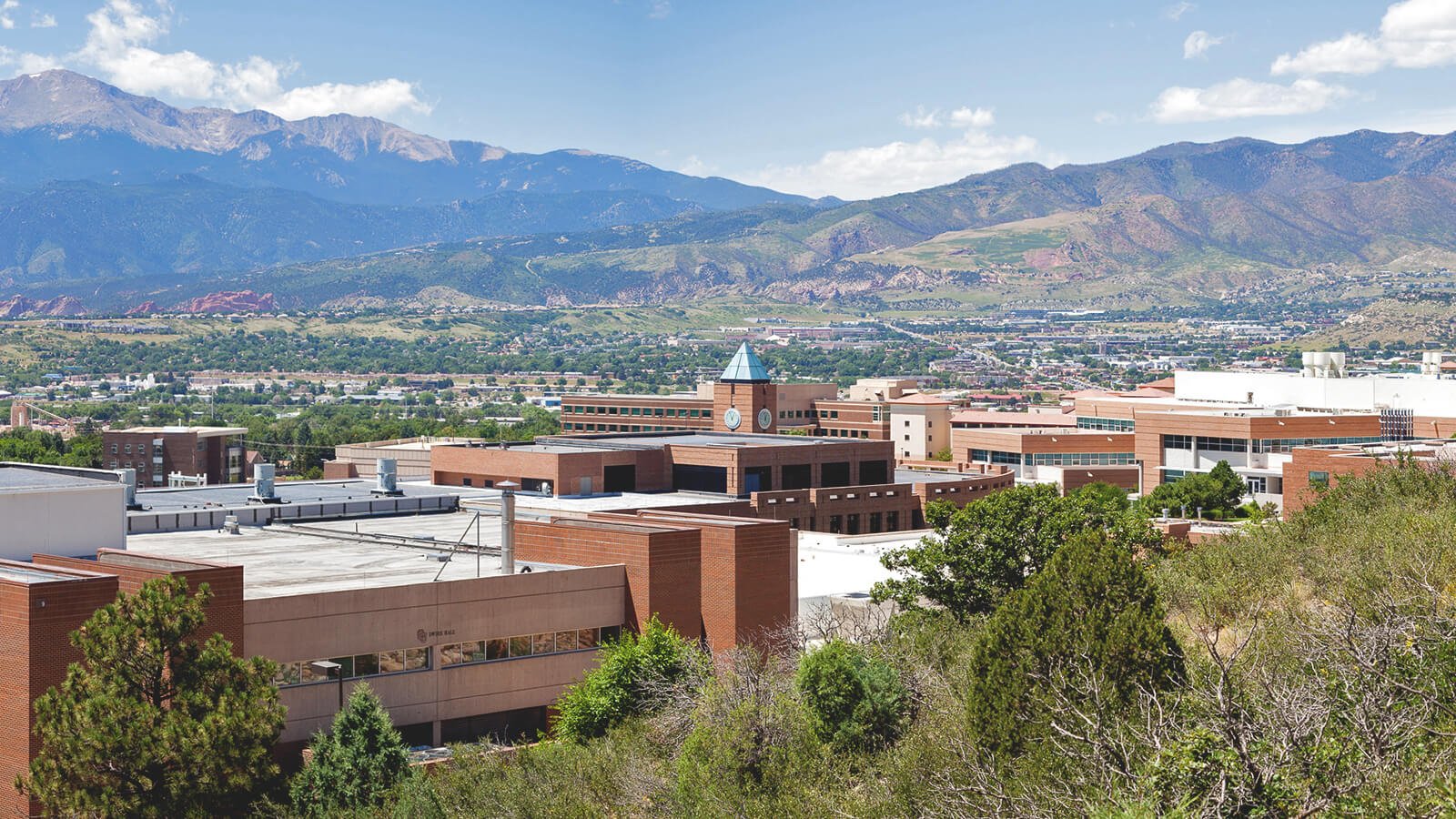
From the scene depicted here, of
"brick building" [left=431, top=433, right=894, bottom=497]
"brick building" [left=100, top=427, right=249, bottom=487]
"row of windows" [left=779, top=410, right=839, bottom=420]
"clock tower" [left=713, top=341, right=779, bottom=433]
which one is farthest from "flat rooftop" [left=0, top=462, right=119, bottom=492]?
"row of windows" [left=779, top=410, right=839, bottom=420]

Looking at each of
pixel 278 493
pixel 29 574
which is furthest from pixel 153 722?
pixel 278 493

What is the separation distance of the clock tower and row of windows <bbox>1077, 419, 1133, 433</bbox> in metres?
42.2

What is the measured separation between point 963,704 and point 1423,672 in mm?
10433

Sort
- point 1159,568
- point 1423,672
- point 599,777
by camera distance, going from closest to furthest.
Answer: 1. point 1423,672
2. point 599,777
3. point 1159,568

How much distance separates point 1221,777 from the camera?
21.8 meters

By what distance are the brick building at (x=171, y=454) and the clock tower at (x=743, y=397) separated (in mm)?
67267

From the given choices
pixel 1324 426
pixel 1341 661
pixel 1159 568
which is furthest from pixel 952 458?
pixel 1341 661

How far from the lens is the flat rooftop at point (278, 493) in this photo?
2446 inches

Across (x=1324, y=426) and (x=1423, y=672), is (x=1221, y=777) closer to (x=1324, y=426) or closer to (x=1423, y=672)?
(x=1423, y=672)

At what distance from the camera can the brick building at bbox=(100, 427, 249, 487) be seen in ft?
495

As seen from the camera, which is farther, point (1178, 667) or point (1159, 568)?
point (1159, 568)

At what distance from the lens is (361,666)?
4125 cm

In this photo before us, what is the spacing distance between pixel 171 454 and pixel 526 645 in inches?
4539

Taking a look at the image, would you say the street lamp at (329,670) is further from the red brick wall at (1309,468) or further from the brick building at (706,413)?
the brick building at (706,413)
